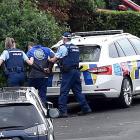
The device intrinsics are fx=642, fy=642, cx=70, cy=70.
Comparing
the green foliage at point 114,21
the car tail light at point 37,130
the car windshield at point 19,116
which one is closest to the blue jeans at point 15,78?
the car windshield at point 19,116

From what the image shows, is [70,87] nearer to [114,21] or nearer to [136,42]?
[136,42]

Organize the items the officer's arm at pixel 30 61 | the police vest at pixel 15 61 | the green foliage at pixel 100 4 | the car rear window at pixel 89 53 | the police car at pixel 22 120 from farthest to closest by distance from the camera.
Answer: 1. the green foliage at pixel 100 4
2. the car rear window at pixel 89 53
3. the officer's arm at pixel 30 61
4. the police vest at pixel 15 61
5. the police car at pixel 22 120

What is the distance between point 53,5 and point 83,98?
19.5ft

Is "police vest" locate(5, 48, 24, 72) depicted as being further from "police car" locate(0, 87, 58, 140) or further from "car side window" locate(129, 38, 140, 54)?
"police car" locate(0, 87, 58, 140)

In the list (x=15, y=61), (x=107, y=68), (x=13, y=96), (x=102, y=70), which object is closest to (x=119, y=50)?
(x=107, y=68)

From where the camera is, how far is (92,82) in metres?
13.8

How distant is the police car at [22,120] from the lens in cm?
698

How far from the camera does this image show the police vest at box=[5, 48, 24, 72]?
13.1 meters

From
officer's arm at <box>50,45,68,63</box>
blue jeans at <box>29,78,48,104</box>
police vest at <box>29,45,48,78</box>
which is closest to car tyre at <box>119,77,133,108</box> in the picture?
officer's arm at <box>50,45,68,63</box>

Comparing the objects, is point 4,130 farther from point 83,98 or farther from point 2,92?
point 83,98

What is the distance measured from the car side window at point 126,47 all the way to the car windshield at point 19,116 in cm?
788

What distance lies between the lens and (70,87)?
13.7 meters

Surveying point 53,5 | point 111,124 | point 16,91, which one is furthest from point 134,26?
point 16,91

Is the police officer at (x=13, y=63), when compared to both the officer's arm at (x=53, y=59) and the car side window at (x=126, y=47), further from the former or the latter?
the car side window at (x=126, y=47)
